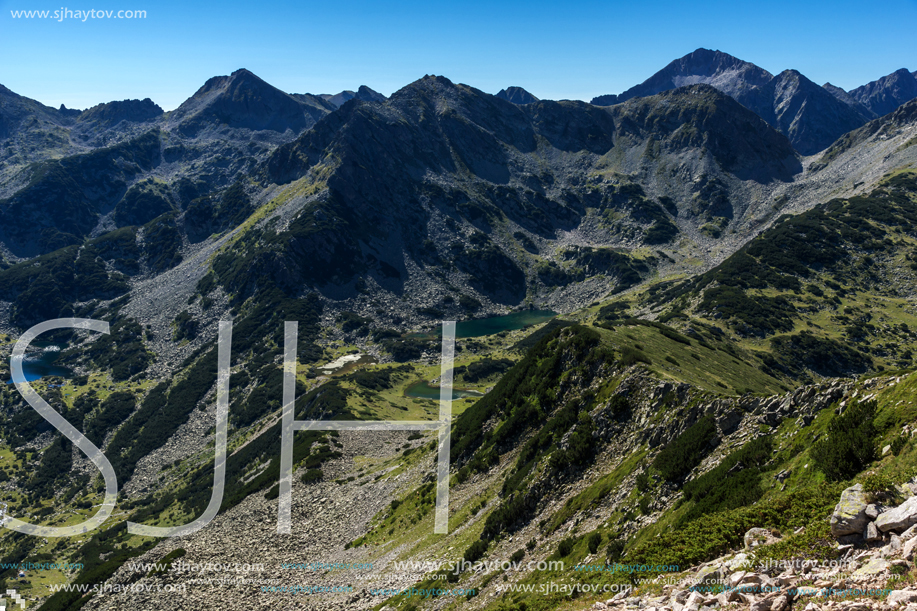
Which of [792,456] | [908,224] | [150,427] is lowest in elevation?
[150,427]

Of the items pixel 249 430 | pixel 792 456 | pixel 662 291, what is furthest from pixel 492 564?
pixel 662 291

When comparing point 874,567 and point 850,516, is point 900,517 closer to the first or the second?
point 850,516

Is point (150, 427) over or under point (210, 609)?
under

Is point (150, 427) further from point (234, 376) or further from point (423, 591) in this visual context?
point (423, 591)

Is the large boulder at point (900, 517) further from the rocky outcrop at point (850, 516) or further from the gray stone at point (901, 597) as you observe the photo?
the gray stone at point (901, 597)

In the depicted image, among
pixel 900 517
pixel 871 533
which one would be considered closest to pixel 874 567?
pixel 871 533
